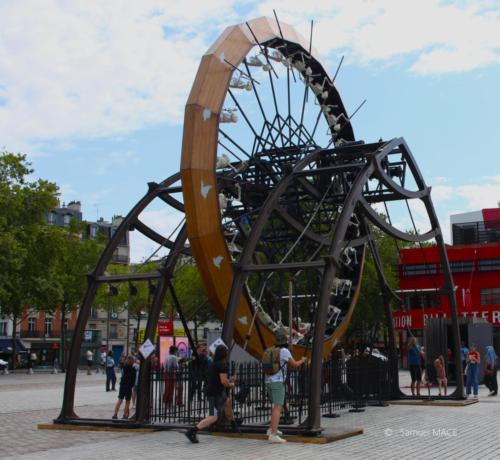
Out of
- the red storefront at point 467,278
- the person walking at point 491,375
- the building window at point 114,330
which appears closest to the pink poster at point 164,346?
the person walking at point 491,375

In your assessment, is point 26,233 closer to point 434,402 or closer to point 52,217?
point 434,402

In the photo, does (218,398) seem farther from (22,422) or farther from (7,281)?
(7,281)

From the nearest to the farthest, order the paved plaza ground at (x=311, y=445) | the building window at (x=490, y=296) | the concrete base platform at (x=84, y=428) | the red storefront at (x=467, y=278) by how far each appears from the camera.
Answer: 1. the paved plaza ground at (x=311, y=445)
2. the concrete base platform at (x=84, y=428)
3. the red storefront at (x=467, y=278)
4. the building window at (x=490, y=296)

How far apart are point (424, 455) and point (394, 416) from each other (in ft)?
21.3

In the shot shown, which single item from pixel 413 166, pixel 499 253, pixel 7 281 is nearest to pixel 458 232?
pixel 499 253

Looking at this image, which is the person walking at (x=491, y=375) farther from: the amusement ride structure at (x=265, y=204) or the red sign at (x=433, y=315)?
the red sign at (x=433, y=315)

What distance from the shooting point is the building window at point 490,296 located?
5703cm

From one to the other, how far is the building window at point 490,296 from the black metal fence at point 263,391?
38.1 metres

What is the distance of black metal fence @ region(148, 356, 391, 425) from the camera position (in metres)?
15.2

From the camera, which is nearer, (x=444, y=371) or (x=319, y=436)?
(x=319, y=436)

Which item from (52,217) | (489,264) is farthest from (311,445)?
(52,217)

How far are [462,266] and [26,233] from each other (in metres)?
33.6

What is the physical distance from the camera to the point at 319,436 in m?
13.0

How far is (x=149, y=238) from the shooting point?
18.5 m
